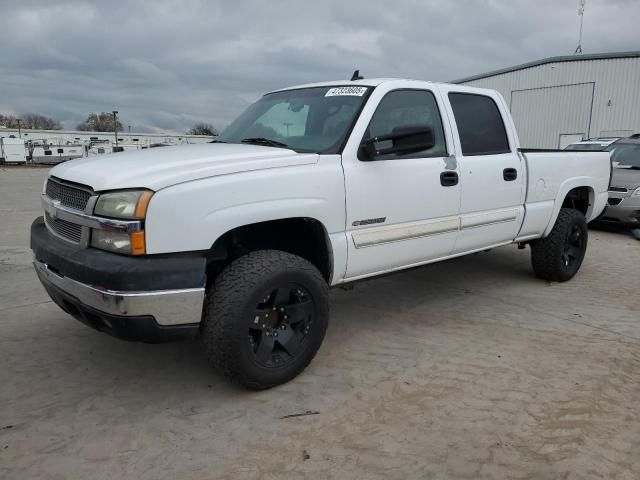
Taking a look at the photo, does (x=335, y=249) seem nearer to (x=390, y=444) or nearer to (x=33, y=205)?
(x=390, y=444)

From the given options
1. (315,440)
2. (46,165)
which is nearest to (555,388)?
(315,440)

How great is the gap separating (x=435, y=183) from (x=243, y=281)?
1.72m

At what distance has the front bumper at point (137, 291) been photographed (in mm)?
2574

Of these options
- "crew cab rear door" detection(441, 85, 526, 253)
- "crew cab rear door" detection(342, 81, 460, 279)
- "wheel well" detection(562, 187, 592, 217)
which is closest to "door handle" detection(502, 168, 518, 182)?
"crew cab rear door" detection(441, 85, 526, 253)

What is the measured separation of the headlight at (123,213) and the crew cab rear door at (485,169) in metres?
2.48

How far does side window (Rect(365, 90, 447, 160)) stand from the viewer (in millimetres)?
3611

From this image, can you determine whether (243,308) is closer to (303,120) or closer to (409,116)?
(303,120)

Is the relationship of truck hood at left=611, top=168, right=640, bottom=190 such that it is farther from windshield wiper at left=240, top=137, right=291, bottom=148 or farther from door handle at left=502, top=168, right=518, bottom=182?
windshield wiper at left=240, top=137, right=291, bottom=148

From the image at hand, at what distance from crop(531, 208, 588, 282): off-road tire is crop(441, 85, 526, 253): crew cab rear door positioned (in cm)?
79

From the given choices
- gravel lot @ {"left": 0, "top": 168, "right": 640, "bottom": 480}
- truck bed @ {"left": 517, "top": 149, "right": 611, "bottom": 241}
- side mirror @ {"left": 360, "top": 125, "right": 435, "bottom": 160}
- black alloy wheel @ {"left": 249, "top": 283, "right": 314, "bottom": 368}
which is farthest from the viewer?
truck bed @ {"left": 517, "top": 149, "right": 611, "bottom": 241}

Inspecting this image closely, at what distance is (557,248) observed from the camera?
5.33 meters

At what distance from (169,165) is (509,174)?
9.82ft

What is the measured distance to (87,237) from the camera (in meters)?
2.78

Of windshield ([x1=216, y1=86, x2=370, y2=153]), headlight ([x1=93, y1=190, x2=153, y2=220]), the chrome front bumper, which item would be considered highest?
windshield ([x1=216, y1=86, x2=370, y2=153])
